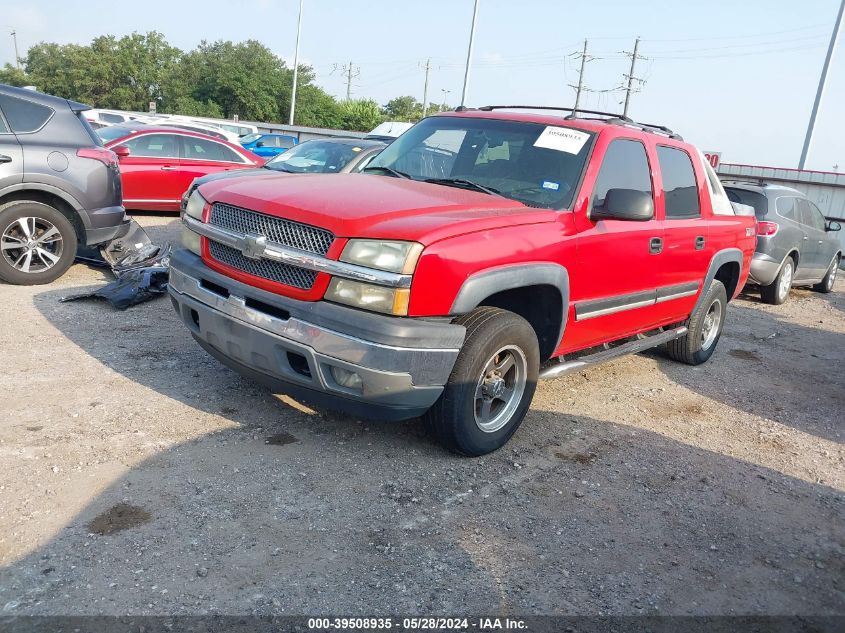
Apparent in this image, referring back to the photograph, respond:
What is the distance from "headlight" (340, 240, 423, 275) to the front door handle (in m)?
2.21

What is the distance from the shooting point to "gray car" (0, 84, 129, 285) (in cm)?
642

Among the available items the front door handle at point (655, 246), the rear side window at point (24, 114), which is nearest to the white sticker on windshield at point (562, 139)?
the front door handle at point (655, 246)

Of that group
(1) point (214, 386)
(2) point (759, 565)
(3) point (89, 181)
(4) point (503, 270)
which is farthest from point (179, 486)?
(3) point (89, 181)

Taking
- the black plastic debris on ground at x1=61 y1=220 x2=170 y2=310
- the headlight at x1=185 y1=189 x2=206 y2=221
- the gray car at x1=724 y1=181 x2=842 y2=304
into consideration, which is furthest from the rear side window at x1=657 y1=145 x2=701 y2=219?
the gray car at x1=724 y1=181 x2=842 y2=304

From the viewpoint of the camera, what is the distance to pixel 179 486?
340 cm

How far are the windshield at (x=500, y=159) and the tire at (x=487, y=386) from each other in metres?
0.87

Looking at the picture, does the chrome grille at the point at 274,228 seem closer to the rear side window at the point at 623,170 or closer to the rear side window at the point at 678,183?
the rear side window at the point at 623,170

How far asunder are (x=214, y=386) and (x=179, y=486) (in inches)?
52.4

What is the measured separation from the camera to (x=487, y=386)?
13.2 ft

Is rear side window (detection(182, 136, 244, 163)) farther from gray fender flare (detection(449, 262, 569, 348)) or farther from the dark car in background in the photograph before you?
gray fender flare (detection(449, 262, 569, 348))

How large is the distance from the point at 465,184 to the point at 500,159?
330 millimetres

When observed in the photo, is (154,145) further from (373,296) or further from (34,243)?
(373,296)

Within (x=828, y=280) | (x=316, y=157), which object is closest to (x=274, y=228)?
(x=316, y=157)

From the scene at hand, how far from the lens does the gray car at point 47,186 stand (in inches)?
253
